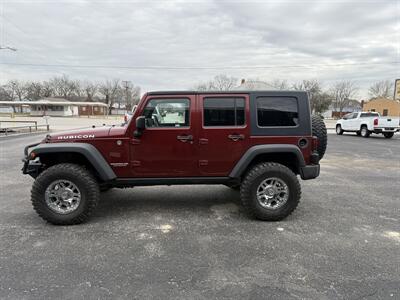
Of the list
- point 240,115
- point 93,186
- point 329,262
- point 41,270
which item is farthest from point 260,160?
point 41,270

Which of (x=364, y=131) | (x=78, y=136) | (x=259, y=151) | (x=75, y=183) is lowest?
(x=364, y=131)

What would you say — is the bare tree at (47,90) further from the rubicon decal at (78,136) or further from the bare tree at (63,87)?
the rubicon decal at (78,136)

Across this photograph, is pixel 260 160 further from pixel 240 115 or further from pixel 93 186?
pixel 93 186

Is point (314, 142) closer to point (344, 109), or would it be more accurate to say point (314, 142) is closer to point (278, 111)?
point (278, 111)

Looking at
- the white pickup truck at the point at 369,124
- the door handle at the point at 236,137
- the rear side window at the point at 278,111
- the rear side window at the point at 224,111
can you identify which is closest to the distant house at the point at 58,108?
the white pickup truck at the point at 369,124

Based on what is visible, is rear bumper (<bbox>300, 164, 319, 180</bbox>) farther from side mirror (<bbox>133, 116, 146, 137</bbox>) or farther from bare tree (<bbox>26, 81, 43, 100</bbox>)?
bare tree (<bbox>26, 81, 43, 100</bbox>)

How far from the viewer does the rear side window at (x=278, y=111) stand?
14.6 feet

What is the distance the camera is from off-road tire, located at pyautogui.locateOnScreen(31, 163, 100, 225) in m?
4.16

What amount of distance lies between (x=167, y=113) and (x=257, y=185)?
166cm

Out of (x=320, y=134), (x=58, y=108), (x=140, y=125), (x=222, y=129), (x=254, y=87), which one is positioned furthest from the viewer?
(x=58, y=108)

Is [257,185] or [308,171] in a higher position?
[308,171]

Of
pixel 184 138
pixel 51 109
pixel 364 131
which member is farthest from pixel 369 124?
pixel 51 109

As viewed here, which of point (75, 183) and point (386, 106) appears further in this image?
point (386, 106)

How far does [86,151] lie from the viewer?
13.6 ft
